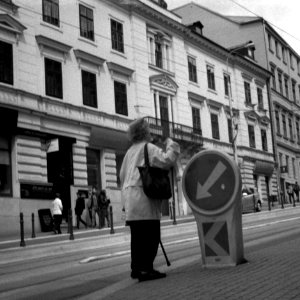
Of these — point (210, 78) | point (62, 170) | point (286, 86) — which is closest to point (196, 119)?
point (210, 78)

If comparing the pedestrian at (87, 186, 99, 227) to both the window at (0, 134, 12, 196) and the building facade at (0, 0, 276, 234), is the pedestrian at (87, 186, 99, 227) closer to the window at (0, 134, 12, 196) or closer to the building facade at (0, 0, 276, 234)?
the building facade at (0, 0, 276, 234)

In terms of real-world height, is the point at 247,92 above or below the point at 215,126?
above

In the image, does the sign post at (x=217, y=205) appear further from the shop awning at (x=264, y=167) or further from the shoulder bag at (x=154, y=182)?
the shop awning at (x=264, y=167)

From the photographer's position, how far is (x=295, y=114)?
2286 inches

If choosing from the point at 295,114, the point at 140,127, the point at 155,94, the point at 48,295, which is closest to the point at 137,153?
the point at 140,127

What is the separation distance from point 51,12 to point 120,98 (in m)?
6.32

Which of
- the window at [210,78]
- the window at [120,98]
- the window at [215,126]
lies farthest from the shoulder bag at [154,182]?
the window at [210,78]

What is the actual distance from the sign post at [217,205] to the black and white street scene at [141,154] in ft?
0.04

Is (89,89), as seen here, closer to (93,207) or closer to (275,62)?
(93,207)

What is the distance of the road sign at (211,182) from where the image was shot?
20.0 ft

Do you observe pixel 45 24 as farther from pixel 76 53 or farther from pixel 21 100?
pixel 21 100

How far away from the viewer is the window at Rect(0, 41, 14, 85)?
22891mm

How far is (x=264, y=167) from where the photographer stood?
4625 cm

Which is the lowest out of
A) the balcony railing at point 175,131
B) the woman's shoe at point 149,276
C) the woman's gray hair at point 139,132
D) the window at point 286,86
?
the woman's shoe at point 149,276
